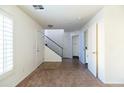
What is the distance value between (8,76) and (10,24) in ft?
4.33

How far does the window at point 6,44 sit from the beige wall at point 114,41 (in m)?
2.76

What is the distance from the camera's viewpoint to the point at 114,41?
4.44 metres

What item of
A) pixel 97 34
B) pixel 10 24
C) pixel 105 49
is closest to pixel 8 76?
pixel 10 24

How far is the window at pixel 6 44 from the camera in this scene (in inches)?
130

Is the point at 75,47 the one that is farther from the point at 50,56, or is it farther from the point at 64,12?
the point at 64,12

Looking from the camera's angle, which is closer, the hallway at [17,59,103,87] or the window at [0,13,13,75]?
the window at [0,13,13,75]

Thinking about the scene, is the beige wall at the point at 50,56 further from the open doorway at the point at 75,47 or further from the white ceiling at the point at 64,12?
the white ceiling at the point at 64,12

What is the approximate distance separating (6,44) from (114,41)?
3.08 meters

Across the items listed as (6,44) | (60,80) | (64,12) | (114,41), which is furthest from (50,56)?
(6,44)

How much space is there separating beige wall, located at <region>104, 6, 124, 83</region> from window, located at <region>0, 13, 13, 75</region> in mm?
2756

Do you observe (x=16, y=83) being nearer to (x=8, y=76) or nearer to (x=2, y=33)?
(x=8, y=76)

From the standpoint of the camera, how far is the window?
3289 millimetres

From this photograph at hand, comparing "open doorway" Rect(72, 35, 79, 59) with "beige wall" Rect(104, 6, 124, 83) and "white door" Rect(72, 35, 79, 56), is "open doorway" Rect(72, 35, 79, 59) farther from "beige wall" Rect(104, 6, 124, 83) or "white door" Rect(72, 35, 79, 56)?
"beige wall" Rect(104, 6, 124, 83)

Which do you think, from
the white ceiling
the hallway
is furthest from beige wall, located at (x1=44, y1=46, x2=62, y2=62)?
the white ceiling
